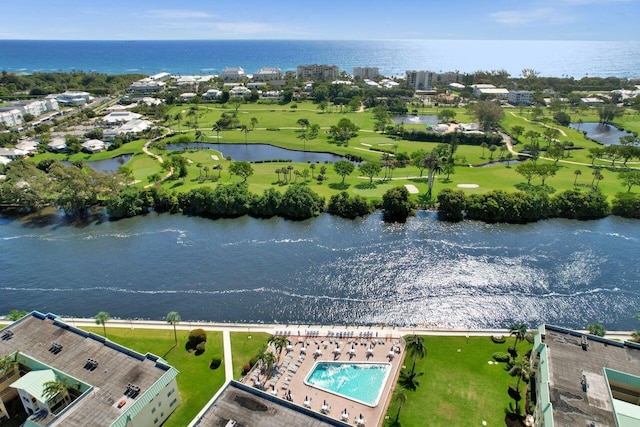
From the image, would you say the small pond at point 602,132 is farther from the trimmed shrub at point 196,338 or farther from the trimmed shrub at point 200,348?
the trimmed shrub at point 200,348

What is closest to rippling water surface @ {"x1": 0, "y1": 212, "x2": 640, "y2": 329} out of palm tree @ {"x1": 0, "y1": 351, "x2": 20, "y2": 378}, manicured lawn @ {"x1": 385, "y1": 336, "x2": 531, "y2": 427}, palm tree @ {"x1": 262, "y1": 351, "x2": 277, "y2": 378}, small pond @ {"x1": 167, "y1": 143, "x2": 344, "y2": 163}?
manicured lawn @ {"x1": 385, "y1": 336, "x2": 531, "y2": 427}

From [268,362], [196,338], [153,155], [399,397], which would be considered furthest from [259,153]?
[399,397]

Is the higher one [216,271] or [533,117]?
[533,117]

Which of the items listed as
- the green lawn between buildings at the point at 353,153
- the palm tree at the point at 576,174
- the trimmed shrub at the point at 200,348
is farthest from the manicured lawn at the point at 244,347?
the palm tree at the point at 576,174

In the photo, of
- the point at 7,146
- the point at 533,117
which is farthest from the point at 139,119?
the point at 533,117

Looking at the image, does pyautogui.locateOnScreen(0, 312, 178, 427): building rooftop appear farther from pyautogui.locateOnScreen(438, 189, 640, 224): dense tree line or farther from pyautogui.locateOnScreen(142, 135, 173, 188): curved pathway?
pyautogui.locateOnScreen(438, 189, 640, 224): dense tree line

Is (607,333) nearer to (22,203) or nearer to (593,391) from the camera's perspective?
(593,391)

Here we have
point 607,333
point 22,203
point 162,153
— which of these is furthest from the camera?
point 162,153
